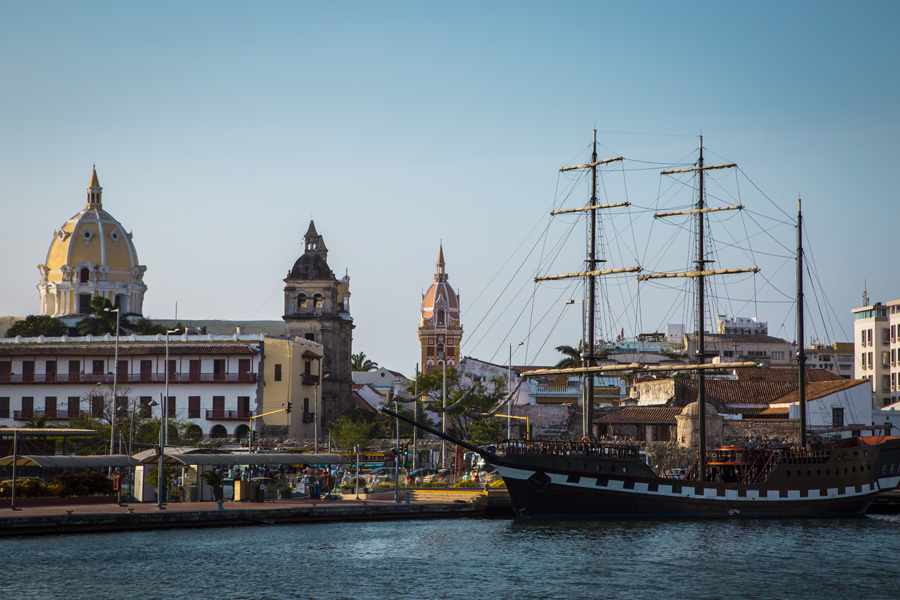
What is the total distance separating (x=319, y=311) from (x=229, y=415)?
50.9 ft

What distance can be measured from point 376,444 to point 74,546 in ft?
148

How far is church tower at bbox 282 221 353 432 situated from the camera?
293 ft

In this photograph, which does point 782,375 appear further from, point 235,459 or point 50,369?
point 50,369

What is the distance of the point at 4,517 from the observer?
33.0 meters

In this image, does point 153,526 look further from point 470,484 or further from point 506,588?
point 470,484

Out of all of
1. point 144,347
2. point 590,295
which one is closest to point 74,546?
point 590,295

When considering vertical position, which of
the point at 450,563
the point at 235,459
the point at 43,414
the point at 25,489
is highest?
the point at 43,414

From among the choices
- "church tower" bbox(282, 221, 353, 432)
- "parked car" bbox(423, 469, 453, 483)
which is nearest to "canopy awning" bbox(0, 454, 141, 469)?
"parked car" bbox(423, 469, 453, 483)

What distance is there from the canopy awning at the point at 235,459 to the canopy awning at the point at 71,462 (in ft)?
5.02

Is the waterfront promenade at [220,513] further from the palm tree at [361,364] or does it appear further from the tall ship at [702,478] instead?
the palm tree at [361,364]

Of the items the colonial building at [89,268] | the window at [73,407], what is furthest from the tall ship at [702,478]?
the colonial building at [89,268]

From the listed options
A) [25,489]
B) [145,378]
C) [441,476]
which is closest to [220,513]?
[25,489]

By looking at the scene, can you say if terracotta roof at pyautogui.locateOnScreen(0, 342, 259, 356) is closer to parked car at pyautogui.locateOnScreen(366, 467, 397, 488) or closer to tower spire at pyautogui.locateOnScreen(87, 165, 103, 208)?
parked car at pyautogui.locateOnScreen(366, 467, 397, 488)

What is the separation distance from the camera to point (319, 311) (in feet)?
295
